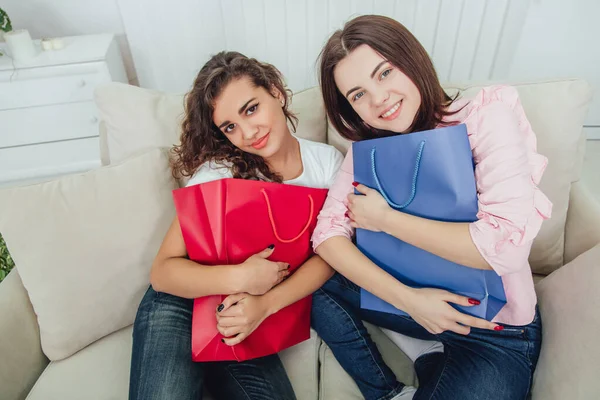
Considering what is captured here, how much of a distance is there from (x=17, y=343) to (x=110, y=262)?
12.1 inches

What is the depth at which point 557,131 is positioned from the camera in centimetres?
111

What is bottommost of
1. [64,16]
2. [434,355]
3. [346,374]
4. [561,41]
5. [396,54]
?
[346,374]

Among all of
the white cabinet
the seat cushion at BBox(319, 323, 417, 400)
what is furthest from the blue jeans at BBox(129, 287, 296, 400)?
the white cabinet

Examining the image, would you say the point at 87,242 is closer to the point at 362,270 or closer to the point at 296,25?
the point at 362,270

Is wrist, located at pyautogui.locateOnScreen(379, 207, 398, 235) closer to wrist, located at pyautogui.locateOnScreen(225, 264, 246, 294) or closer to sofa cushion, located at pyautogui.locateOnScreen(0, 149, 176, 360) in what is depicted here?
wrist, located at pyautogui.locateOnScreen(225, 264, 246, 294)

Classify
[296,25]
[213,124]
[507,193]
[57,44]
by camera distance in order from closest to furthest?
[507,193] → [213,124] → [57,44] → [296,25]

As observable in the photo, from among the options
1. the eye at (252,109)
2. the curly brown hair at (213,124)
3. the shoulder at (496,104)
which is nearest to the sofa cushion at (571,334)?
the shoulder at (496,104)

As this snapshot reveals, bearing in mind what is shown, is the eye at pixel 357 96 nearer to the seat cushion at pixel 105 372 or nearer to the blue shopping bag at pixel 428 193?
the blue shopping bag at pixel 428 193

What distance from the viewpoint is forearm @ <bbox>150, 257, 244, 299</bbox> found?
3.13 feet

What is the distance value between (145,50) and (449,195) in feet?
5.45

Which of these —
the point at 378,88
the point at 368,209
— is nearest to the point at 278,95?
the point at 378,88

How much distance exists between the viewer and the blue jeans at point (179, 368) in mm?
918

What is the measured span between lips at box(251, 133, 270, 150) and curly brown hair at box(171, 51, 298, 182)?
0.07m

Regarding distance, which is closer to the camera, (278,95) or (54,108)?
(278,95)
